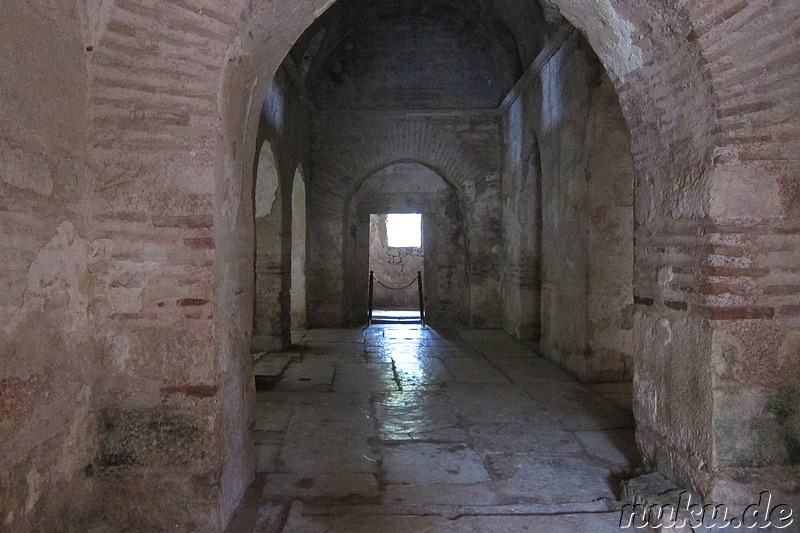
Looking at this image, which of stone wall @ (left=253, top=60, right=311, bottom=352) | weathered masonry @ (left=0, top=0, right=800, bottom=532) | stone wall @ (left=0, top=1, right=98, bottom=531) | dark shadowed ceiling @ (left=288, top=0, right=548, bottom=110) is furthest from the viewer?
dark shadowed ceiling @ (left=288, top=0, right=548, bottom=110)

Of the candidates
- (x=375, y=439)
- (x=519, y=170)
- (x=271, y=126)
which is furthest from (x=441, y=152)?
(x=375, y=439)

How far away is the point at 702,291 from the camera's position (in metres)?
2.26

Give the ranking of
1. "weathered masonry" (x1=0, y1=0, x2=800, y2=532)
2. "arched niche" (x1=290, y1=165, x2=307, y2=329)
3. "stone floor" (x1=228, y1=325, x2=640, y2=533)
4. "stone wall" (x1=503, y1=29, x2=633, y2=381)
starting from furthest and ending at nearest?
"arched niche" (x1=290, y1=165, x2=307, y2=329)
"stone wall" (x1=503, y1=29, x2=633, y2=381)
"stone floor" (x1=228, y1=325, x2=640, y2=533)
"weathered masonry" (x1=0, y1=0, x2=800, y2=532)

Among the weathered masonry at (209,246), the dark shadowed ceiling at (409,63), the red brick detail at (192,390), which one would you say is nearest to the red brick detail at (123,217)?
the weathered masonry at (209,246)

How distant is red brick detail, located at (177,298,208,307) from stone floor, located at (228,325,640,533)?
3.11 ft

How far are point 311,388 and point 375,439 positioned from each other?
142 cm

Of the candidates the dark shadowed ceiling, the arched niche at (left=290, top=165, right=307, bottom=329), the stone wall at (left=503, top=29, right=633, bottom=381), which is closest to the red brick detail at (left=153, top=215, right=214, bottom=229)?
the stone wall at (left=503, top=29, right=633, bottom=381)

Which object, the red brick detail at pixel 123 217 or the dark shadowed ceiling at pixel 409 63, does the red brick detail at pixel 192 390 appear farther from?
the dark shadowed ceiling at pixel 409 63

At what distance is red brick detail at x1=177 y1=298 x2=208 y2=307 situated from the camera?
7.12 feet

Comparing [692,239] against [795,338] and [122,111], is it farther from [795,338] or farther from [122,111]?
[122,111]

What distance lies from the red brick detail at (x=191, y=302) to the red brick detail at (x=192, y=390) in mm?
327

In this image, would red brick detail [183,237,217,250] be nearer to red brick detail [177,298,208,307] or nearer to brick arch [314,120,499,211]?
red brick detail [177,298,208,307]

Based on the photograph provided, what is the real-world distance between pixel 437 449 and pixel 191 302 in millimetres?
1752

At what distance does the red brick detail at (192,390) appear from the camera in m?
2.19
